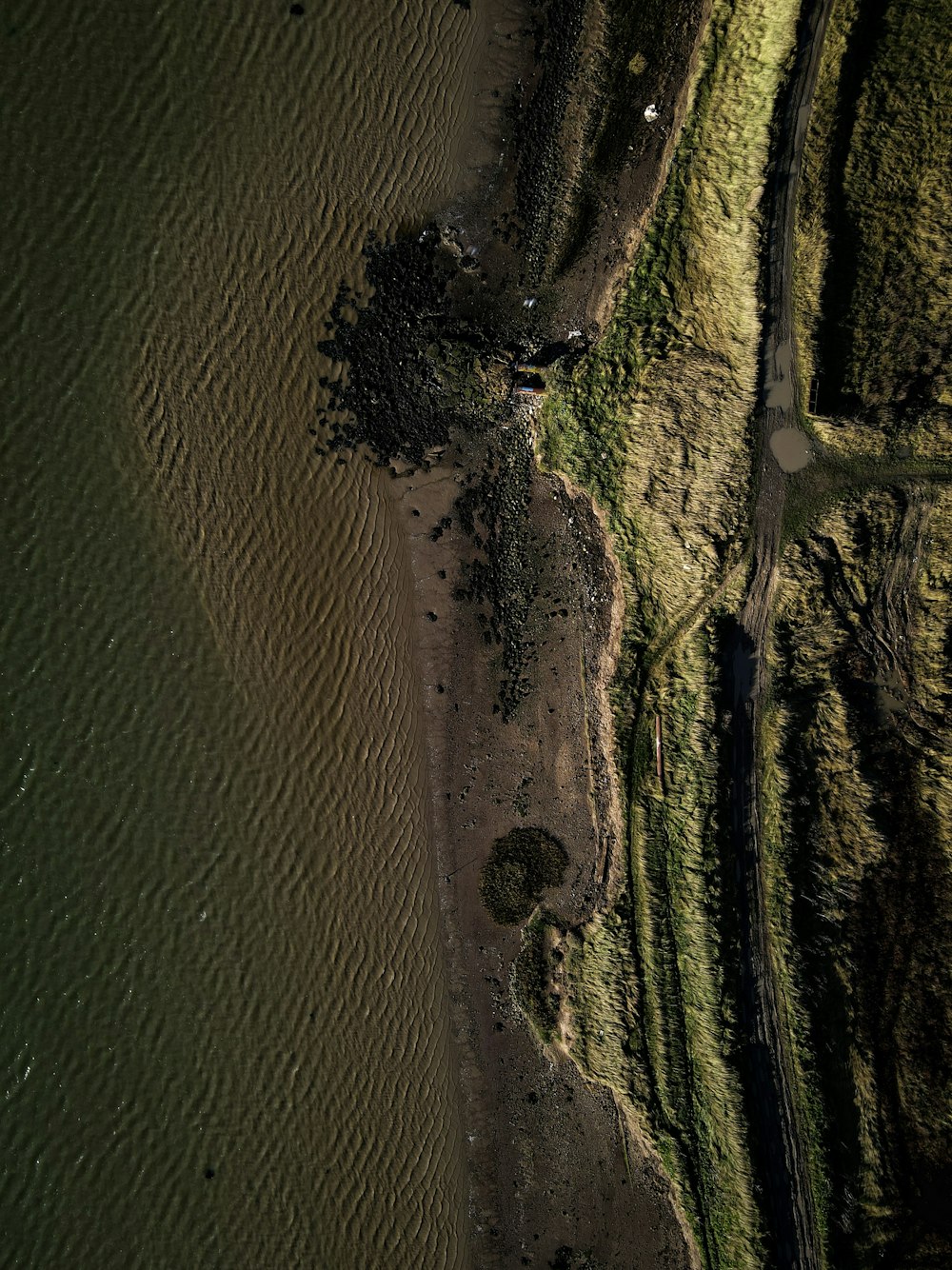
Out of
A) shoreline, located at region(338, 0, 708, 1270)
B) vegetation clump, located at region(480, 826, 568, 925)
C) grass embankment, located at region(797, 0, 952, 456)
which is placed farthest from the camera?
vegetation clump, located at region(480, 826, 568, 925)

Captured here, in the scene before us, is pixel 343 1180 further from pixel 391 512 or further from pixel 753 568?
pixel 753 568

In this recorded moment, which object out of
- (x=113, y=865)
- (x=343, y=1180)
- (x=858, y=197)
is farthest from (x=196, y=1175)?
(x=858, y=197)

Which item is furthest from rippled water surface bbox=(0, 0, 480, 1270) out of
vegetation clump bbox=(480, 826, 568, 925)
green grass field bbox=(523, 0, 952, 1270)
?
green grass field bbox=(523, 0, 952, 1270)

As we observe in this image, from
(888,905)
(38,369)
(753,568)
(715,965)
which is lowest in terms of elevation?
(715,965)

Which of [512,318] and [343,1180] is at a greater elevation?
[512,318]

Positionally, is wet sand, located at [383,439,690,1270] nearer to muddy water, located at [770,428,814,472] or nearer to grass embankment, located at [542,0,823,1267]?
grass embankment, located at [542,0,823,1267]

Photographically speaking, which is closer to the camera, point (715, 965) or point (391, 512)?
point (715, 965)
